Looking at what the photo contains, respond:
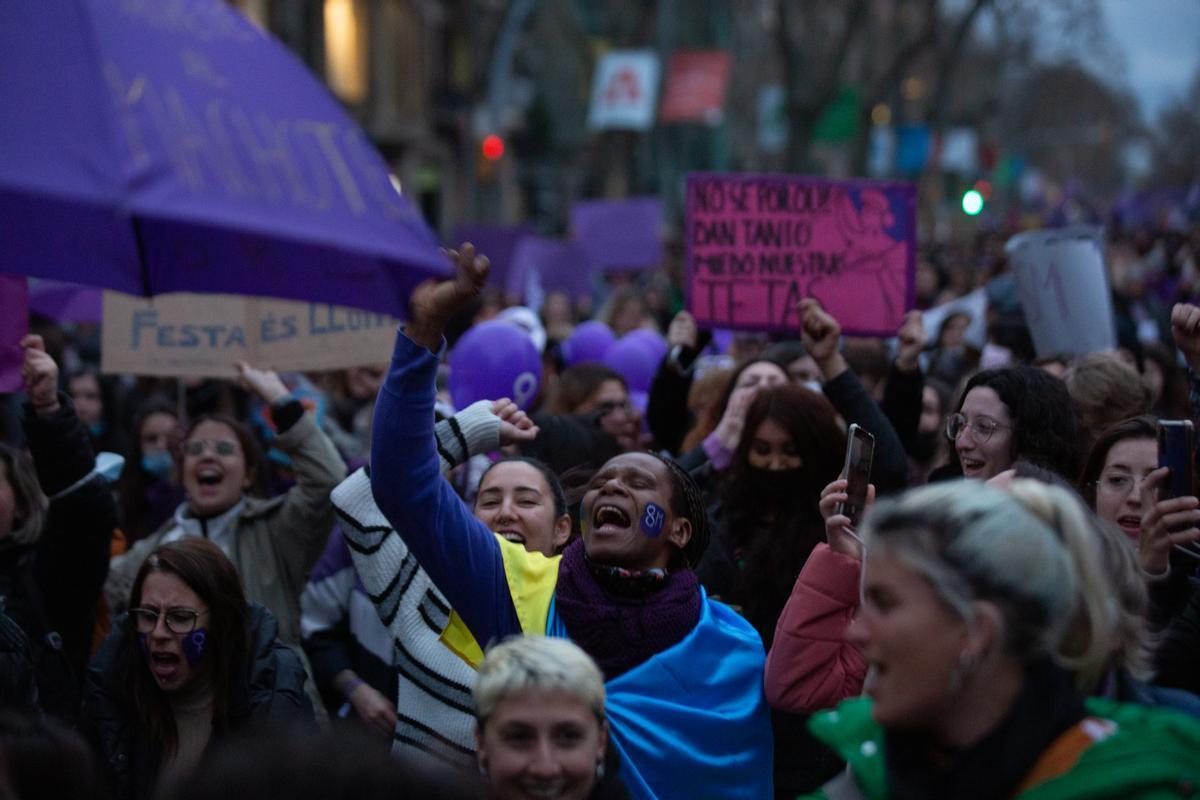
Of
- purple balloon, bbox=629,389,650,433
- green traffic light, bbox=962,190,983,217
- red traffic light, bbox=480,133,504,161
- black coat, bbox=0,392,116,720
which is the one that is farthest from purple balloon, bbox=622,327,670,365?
red traffic light, bbox=480,133,504,161

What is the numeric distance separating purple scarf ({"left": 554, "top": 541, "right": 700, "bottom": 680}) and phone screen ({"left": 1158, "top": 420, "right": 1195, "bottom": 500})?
3.60 ft

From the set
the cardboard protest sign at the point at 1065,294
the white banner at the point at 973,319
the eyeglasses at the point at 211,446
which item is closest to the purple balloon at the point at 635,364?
the cardboard protest sign at the point at 1065,294

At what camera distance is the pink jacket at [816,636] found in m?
3.32

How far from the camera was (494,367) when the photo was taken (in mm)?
6074

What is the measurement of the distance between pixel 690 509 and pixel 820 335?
1.35 meters

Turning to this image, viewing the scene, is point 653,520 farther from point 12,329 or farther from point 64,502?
point 12,329

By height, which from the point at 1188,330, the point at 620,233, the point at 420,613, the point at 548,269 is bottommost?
the point at 420,613

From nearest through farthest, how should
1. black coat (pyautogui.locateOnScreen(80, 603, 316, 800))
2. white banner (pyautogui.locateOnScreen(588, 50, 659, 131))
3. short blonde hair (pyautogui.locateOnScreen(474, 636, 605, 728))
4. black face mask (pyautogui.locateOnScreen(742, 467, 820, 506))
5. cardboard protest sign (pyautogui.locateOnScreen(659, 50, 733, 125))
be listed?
short blonde hair (pyautogui.locateOnScreen(474, 636, 605, 728)) → black coat (pyautogui.locateOnScreen(80, 603, 316, 800)) → black face mask (pyautogui.locateOnScreen(742, 467, 820, 506)) → white banner (pyautogui.locateOnScreen(588, 50, 659, 131)) → cardboard protest sign (pyautogui.locateOnScreen(659, 50, 733, 125))

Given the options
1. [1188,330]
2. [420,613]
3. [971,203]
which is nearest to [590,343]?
[971,203]

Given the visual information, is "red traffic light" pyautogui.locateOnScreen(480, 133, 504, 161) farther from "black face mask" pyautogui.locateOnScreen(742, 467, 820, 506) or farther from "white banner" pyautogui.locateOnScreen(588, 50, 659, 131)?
"black face mask" pyautogui.locateOnScreen(742, 467, 820, 506)

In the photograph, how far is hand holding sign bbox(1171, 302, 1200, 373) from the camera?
4.31 meters

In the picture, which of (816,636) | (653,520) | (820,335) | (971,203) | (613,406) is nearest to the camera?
(816,636)

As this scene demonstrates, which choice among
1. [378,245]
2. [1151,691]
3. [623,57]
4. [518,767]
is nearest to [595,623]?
[518,767]

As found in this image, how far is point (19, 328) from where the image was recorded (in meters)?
5.15
